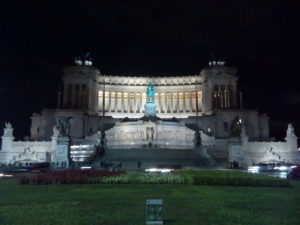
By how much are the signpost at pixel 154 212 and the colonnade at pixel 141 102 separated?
327 ft

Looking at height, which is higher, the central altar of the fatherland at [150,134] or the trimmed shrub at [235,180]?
the central altar of the fatherland at [150,134]

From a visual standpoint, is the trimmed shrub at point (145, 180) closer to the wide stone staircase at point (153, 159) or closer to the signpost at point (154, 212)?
the signpost at point (154, 212)

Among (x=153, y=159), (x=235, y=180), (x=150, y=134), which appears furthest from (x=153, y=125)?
(x=235, y=180)

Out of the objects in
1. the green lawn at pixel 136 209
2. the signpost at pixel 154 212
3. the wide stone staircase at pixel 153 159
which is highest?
the wide stone staircase at pixel 153 159

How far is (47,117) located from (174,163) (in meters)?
50.9

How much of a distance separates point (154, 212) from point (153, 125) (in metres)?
68.3

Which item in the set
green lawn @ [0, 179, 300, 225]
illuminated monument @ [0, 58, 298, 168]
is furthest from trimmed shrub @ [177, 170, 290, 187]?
illuminated monument @ [0, 58, 298, 168]

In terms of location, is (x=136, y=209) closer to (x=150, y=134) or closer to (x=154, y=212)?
(x=154, y=212)

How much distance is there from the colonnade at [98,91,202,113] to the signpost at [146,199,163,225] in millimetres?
99611

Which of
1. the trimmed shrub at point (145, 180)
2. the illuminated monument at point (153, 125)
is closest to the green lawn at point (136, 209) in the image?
the trimmed shrub at point (145, 180)

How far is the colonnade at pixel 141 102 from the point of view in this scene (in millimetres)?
109625

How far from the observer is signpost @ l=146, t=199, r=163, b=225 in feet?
31.8

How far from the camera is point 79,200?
48.6 feet

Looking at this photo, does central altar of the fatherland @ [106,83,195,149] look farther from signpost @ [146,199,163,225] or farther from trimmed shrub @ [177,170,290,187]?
signpost @ [146,199,163,225]
